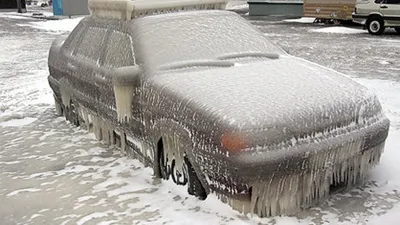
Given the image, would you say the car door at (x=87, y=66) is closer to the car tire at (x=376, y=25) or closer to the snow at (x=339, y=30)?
the car tire at (x=376, y=25)

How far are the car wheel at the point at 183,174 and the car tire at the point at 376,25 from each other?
15647 mm

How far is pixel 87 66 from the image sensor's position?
554 cm

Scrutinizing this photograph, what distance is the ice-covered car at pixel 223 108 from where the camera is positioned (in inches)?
136

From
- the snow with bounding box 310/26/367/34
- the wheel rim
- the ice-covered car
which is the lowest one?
the snow with bounding box 310/26/367/34

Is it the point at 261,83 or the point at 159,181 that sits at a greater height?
the point at 261,83

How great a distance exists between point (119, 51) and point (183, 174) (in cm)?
158

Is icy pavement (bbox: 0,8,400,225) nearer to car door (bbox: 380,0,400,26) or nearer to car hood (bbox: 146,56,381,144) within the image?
car hood (bbox: 146,56,381,144)

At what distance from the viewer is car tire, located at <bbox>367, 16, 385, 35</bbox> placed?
17922mm

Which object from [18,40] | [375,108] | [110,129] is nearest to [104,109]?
[110,129]

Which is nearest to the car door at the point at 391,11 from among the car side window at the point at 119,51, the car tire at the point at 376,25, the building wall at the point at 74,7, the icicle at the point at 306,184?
the car tire at the point at 376,25

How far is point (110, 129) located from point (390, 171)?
288cm

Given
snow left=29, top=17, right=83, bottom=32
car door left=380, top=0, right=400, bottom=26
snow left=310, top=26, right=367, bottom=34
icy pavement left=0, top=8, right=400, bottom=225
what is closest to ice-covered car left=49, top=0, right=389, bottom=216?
icy pavement left=0, top=8, right=400, bottom=225

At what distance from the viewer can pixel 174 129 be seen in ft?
12.9

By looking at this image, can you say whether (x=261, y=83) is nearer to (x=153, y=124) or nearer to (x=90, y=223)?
(x=153, y=124)
